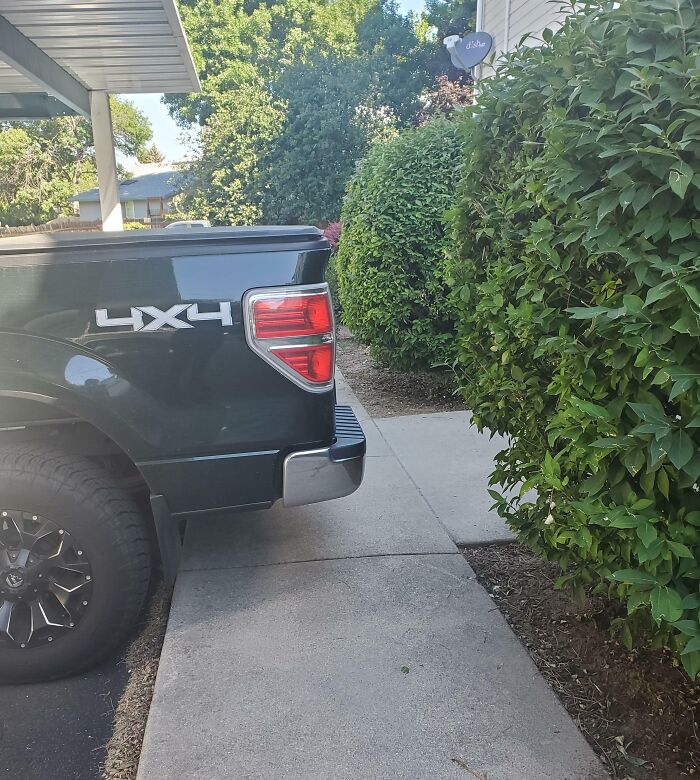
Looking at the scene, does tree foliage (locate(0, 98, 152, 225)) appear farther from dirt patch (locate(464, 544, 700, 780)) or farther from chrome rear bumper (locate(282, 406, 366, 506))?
dirt patch (locate(464, 544, 700, 780))

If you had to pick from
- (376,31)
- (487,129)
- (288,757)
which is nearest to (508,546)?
(288,757)

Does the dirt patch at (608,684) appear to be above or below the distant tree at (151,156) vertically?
below

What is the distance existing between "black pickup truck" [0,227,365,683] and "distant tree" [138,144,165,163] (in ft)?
194

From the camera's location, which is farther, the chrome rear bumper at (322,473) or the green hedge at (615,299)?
the chrome rear bumper at (322,473)

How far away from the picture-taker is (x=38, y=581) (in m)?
2.67

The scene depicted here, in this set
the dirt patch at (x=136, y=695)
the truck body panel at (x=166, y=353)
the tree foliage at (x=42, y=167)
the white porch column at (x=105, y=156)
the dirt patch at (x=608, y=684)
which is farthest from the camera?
the tree foliage at (x=42, y=167)

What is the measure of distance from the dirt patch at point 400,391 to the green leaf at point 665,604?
4.36 m

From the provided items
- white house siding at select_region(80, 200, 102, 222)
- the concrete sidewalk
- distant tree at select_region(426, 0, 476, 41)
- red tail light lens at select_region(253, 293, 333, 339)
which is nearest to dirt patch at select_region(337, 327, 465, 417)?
the concrete sidewalk

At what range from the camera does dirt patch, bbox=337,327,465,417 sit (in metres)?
6.71

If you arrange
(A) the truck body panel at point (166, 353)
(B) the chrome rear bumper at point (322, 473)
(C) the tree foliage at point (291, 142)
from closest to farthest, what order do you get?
(A) the truck body panel at point (166, 353), (B) the chrome rear bumper at point (322, 473), (C) the tree foliage at point (291, 142)

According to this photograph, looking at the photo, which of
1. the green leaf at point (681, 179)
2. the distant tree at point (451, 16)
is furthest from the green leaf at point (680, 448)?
the distant tree at point (451, 16)

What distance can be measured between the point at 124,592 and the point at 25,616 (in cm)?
40

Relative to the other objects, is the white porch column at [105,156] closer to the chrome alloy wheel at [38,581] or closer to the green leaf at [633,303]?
the chrome alloy wheel at [38,581]

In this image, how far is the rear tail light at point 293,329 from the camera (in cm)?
266
